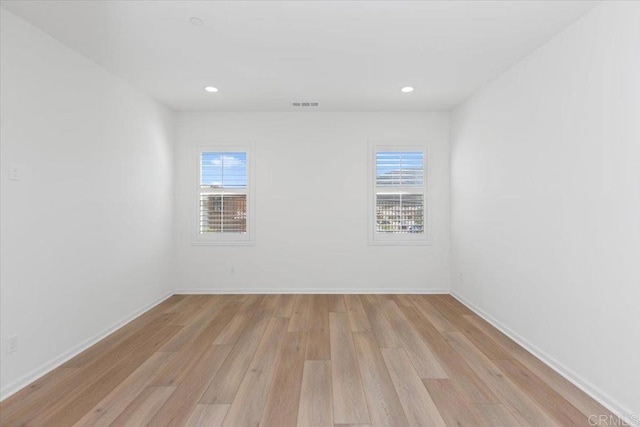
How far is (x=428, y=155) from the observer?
4.54m

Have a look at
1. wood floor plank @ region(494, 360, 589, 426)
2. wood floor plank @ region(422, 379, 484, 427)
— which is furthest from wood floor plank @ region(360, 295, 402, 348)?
wood floor plank @ region(494, 360, 589, 426)

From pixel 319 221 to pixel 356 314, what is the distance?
4.87 feet

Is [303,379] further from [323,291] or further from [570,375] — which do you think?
[323,291]

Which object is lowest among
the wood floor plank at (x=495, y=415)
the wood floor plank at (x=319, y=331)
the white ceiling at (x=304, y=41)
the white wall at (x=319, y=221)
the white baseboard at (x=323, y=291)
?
the wood floor plank at (x=495, y=415)

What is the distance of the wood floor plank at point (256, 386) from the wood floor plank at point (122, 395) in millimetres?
712

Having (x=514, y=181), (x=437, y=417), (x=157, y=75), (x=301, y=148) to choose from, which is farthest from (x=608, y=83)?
(x=157, y=75)

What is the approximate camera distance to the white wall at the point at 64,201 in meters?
2.16

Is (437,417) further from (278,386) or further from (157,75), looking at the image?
(157,75)

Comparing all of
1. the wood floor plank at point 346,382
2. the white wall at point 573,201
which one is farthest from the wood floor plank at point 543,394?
the wood floor plank at point 346,382

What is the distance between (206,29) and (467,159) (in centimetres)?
332

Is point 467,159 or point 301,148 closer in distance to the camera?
point 467,159

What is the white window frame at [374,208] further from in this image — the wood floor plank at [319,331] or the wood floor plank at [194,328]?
the wood floor plank at [194,328]

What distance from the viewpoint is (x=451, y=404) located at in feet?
6.45

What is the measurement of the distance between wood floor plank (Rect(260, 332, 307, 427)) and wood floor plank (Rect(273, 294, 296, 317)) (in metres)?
0.71
